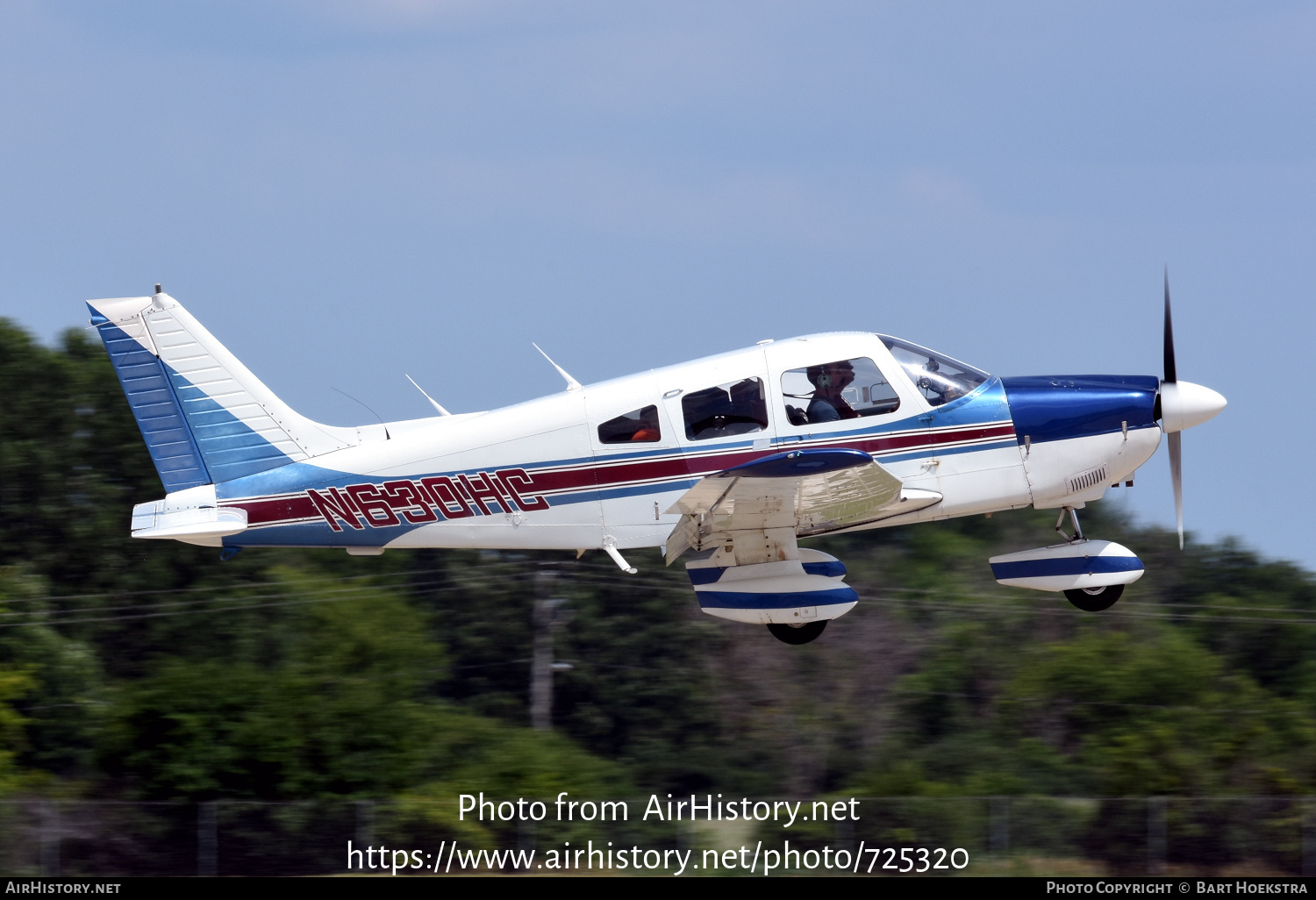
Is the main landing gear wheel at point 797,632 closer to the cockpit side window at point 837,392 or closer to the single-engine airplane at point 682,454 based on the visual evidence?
the single-engine airplane at point 682,454

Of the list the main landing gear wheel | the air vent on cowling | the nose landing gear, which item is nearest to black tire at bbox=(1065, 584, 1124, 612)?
the nose landing gear

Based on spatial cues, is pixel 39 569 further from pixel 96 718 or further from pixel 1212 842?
pixel 1212 842

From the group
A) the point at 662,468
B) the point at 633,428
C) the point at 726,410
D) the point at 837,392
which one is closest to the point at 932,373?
the point at 837,392

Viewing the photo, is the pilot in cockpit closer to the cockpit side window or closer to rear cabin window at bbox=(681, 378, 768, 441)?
the cockpit side window

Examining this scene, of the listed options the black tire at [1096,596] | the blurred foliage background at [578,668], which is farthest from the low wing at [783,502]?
the blurred foliage background at [578,668]

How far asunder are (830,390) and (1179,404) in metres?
3.01

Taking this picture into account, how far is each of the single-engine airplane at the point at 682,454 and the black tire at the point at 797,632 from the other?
46 mm

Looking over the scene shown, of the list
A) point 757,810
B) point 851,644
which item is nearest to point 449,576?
point 851,644

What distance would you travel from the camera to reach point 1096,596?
40.0 ft

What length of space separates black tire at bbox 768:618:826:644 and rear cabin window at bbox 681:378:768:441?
200 cm

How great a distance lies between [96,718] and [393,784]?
6936mm

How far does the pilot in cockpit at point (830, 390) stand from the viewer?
11.2m
